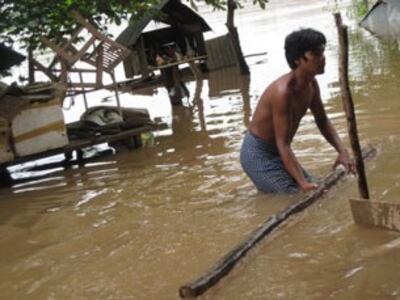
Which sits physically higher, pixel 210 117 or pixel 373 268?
pixel 210 117

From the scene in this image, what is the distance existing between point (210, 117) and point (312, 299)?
24.8ft

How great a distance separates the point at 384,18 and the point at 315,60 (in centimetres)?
1779

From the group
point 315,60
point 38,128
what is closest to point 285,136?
point 315,60

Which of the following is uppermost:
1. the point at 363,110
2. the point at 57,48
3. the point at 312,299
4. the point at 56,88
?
the point at 57,48

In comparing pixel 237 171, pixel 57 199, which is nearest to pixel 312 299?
pixel 237 171

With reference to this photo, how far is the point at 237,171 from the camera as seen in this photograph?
680 centimetres

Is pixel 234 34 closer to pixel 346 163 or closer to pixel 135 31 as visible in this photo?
pixel 135 31

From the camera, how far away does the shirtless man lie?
15.1 feet

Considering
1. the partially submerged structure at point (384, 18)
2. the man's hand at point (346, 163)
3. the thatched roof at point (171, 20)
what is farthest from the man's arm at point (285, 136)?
the partially submerged structure at point (384, 18)

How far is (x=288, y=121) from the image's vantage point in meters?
4.91

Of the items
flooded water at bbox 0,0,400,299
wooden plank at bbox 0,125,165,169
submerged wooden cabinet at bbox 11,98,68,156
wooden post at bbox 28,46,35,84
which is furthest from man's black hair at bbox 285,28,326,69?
wooden post at bbox 28,46,35,84

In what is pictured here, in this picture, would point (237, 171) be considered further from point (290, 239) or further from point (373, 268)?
point (373, 268)

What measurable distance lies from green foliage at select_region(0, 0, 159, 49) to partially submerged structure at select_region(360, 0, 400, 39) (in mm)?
12595

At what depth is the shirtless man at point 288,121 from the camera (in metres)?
4.60
